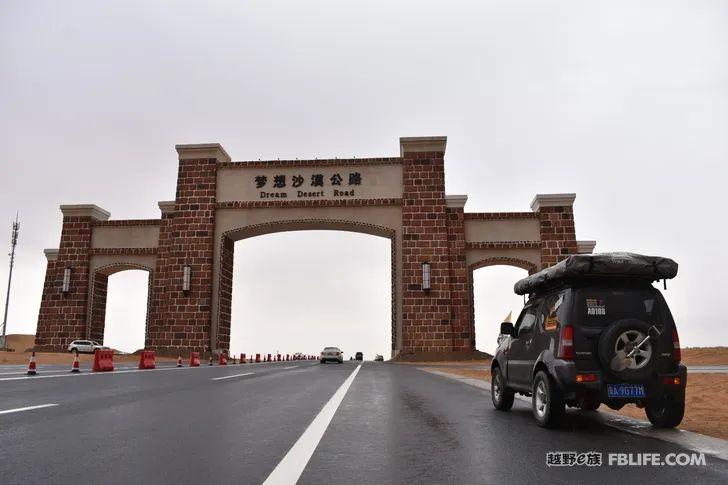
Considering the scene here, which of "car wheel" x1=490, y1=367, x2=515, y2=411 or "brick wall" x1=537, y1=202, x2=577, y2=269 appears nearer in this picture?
"car wheel" x1=490, y1=367, x2=515, y2=411

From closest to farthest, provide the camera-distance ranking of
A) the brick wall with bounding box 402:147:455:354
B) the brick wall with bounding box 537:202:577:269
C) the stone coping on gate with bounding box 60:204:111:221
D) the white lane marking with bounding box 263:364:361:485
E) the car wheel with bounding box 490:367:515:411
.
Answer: the white lane marking with bounding box 263:364:361:485
the car wheel with bounding box 490:367:515:411
the brick wall with bounding box 402:147:455:354
the brick wall with bounding box 537:202:577:269
the stone coping on gate with bounding box 60:204:111:221

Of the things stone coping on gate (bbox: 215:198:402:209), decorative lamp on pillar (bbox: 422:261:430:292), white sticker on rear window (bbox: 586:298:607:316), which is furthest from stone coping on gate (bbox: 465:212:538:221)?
white sticker on rear window (bbox: 586:298:607:316)

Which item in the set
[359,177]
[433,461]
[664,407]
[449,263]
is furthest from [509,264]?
[433,461]

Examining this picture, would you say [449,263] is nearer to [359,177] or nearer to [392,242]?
[392,242]

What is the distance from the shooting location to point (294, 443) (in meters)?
5.53

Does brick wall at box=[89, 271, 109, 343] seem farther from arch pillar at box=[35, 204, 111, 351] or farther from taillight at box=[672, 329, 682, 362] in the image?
taillight at box=[672, 329, 682, 362]

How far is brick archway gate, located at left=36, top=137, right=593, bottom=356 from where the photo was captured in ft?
113

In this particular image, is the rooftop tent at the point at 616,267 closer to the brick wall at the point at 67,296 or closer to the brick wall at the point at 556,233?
the brick wall at the point at 556,233

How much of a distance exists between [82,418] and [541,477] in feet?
17.4

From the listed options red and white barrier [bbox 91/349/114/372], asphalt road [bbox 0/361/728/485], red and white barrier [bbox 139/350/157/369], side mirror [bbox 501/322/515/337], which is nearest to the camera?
asphalt road [bbox 0/361/728/485]

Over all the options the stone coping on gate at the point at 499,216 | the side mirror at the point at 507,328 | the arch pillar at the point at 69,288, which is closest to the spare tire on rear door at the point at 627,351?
the side mirror at the point at 507,328

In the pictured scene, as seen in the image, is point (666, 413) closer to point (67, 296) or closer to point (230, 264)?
point (230, 264)

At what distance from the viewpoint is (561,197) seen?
3538 cm

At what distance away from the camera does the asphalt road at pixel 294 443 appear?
14.0 feet
